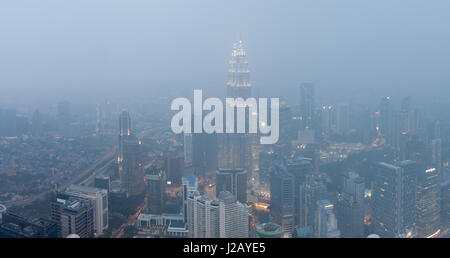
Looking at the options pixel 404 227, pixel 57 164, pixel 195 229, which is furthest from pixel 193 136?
pixel 404 227

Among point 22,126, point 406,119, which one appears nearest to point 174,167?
point 22,126

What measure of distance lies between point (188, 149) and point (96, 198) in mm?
2501

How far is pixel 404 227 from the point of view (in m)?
5.62

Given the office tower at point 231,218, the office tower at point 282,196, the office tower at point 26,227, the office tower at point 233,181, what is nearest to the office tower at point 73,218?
the office tower at point 26,227

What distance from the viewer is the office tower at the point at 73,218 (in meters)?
4.26

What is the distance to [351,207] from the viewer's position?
5520mm

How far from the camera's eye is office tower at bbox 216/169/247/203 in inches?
254

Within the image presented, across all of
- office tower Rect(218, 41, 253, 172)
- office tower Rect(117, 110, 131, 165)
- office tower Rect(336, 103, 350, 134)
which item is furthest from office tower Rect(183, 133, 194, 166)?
office tower Rect(336, 103, 350, 134)

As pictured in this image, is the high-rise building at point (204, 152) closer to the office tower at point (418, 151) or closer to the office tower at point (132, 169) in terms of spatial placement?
the office tower at point (132, 169)

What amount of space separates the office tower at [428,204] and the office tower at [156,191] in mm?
3783

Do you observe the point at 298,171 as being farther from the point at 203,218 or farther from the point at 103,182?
the point at 103,182

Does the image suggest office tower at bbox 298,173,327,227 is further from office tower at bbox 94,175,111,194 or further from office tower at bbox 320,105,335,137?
office tower at bbox 94,175,111,194
